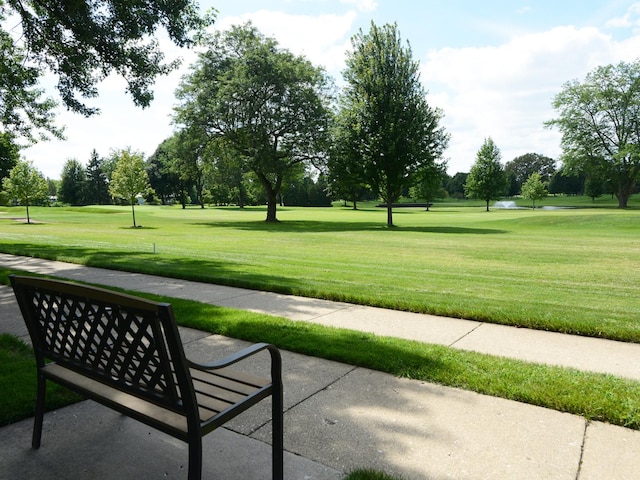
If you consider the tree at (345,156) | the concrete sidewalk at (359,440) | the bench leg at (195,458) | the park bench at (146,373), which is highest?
the tree at (345,156)

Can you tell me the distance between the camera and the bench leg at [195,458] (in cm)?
207

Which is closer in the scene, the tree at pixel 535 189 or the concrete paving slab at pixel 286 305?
the concrete paving slab at pixel 286 305

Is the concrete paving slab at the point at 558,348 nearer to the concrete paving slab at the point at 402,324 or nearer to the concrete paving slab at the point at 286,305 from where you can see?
the concrete paving slab at the point at 402,324

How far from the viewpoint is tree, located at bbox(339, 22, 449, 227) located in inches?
1163

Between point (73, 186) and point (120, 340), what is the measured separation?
329 feet

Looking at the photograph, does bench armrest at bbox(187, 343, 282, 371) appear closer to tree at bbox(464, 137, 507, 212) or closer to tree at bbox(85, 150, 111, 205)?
tree at bbox(464, 137, 507, 212)

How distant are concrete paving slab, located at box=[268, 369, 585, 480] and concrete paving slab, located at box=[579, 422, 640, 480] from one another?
0.07m

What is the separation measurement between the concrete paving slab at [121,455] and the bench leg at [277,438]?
10 cm

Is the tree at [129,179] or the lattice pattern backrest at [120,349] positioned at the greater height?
the tree at [129,179]

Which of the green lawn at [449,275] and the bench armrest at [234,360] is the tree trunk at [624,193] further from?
the bench armrest at [234,360]

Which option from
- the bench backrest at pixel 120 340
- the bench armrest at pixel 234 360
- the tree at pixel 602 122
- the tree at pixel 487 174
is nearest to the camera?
the bench backrest at pixel 120 340

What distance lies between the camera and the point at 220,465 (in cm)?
266

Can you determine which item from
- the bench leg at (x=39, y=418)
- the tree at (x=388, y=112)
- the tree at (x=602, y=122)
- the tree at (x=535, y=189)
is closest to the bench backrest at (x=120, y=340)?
the bench leg at (x=39, y=418)

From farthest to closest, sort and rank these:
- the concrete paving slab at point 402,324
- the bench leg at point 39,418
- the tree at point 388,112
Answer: the tree at point 388,112 < the concrete paving slab at point 402,324 < the bench leg at point 39,418
